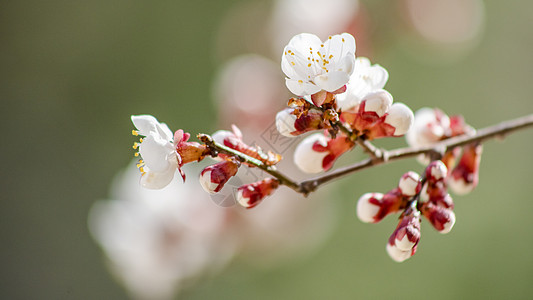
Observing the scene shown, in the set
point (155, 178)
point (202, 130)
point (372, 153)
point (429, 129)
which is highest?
point (202, 130)

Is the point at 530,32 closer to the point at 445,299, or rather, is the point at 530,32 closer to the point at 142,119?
the point at 445,299

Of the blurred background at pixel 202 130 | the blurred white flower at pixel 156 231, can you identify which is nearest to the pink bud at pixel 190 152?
the blurred white flower at pixel 156 231

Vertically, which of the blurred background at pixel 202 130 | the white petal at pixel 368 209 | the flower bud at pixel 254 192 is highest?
the blurred background at pixel 202 130

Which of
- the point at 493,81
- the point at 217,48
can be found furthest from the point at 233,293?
the point at 493,81

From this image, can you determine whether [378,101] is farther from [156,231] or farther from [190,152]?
[156,231]

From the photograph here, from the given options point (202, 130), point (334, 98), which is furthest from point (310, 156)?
point (202, 130)

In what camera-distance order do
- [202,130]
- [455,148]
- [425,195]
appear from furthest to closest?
[202,130] → [455,148] → [425,195]

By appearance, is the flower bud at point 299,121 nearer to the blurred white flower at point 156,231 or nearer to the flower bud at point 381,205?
the flower bud at point 381,205

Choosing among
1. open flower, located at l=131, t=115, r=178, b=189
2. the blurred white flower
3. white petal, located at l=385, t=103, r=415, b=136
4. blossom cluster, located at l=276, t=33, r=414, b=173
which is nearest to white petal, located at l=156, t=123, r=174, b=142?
open flower, located at l=131, t=115, r=178, b=189
